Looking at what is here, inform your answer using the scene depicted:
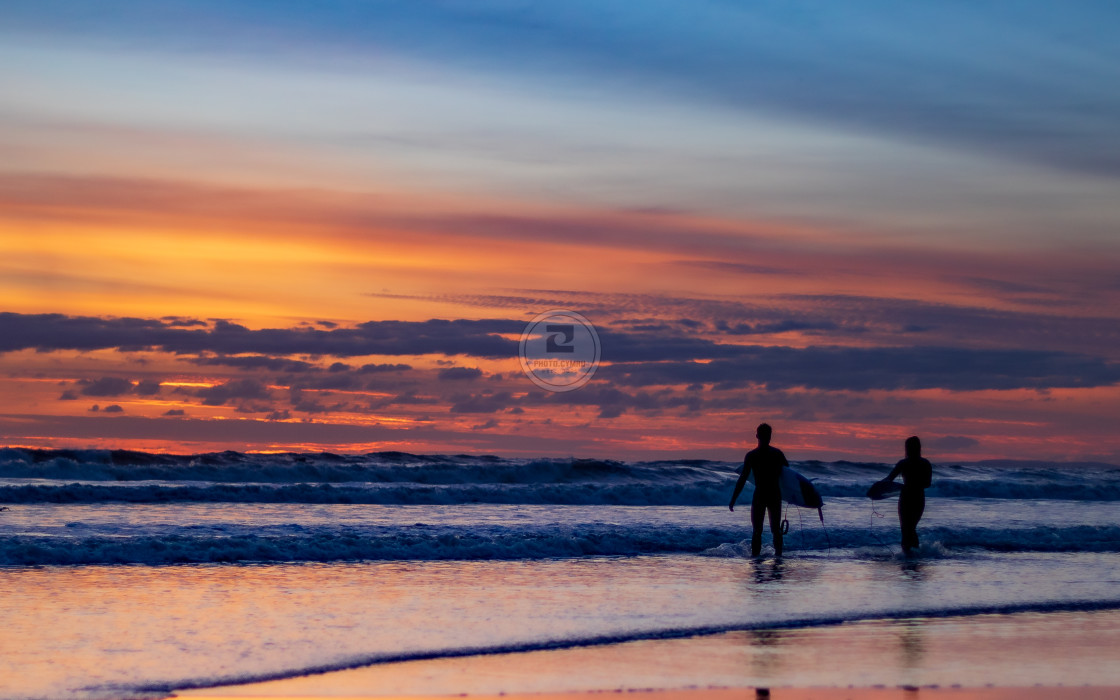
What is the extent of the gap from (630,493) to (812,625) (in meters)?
19.5

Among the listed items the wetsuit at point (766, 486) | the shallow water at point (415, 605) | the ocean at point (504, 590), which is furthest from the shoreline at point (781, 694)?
the wetsuit at point (766, 486)

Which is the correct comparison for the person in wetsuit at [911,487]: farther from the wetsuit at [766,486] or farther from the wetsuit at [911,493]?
the wetsuit at [766,486]

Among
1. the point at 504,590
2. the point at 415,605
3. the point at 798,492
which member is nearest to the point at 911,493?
the point at 798,492

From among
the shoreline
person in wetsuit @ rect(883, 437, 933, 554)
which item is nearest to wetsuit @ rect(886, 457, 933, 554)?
person in wetsuit @ rect(883, 437, 933, 554)

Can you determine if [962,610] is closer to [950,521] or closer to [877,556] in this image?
[877,556]

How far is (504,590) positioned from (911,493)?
7.92 m

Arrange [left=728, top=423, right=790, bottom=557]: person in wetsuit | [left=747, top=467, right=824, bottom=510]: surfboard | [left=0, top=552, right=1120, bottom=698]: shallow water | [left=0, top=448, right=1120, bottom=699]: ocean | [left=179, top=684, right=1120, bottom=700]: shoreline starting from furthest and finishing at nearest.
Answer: [left=747, top=467, right=824, bottom=510]: surfboard, [left=728, top=423, right=790, bottom=557]: person in wetsuit, [left=0, top=552, right=1120, bottom=698]: shallow water, [left=0, top=448, right=1120, bottom=699]: ocean, [left=179, top=684, right=1120, bottom=700]: shoreline

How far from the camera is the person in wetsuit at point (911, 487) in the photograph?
16.7 meters

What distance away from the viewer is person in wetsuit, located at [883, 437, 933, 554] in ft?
54.9

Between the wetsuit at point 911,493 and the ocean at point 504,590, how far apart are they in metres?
0.64

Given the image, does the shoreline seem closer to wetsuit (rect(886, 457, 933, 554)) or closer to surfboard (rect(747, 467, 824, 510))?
wetsuit (rect(886, 457, 933, 554))

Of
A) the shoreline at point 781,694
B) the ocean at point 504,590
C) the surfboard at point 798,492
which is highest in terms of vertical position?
the surfboard at point 798,492

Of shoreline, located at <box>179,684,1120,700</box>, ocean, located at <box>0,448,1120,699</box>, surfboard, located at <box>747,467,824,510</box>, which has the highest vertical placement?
surfboard, located at <box>747,467,824,510</box>

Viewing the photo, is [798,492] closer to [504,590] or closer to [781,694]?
[504,590]
